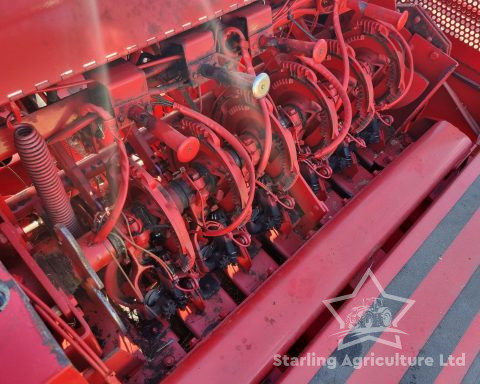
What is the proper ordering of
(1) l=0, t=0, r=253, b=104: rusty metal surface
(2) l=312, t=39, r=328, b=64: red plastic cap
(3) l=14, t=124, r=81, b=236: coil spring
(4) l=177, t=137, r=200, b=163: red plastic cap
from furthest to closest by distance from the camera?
(2) l=312, t=39, r=328, b=64: red plastic cap
(4) l=177, t=137, r=200, b=163: red plastic cap
(3) l=14, t=124, r=81, b=236: coil spring
(1) l=0, t=0, r=253, b=104: rusty metal surface

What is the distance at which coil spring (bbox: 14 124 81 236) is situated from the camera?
4.71 feet

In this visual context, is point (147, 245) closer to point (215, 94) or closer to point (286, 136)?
point (286, 136)

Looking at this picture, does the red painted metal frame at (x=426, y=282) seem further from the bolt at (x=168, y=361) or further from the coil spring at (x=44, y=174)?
the coil spring at (x=44, y=174)

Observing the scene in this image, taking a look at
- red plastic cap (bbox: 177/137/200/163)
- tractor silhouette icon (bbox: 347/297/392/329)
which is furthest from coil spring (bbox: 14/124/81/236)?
tractor silhouette icon (bbox: 347/297/392/329)

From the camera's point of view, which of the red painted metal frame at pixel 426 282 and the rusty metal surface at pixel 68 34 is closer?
the rusty metal surface at pixel 68 34

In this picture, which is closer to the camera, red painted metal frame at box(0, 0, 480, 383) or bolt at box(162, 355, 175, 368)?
red painted metal frame at box(0, 0, 480, 383)

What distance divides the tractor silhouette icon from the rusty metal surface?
1550mm

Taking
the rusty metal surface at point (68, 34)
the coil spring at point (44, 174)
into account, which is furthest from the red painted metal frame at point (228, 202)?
the coil spring at point (44, 174)

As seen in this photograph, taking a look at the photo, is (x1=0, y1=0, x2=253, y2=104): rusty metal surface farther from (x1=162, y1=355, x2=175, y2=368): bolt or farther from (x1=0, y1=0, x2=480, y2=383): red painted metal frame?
(x1=162, y1=355, x2=175, y2=368): bolt

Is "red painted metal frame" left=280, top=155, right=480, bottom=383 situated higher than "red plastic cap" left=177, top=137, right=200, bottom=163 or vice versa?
"red plastic cap" left=177, top=137, right=200, bottom=163

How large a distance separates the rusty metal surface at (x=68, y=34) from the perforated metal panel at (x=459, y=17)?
227 centimetres

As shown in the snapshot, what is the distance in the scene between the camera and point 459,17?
3008 millimetres

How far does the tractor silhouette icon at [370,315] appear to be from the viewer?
201 cm

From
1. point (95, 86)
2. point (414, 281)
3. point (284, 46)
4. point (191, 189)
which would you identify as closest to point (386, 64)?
point (284, 46)
